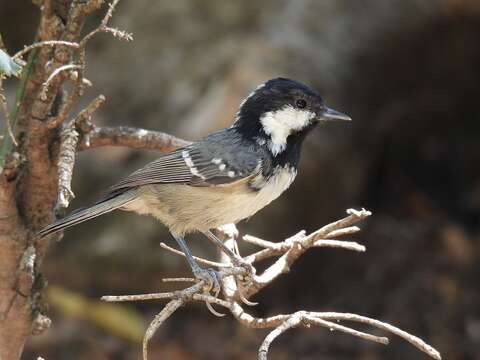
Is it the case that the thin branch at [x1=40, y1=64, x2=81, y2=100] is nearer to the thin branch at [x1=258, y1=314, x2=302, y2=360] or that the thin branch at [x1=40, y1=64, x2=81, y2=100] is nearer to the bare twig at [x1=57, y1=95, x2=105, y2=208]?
the bare twig at [x1=57, y1=95, x2=105, y2=208]

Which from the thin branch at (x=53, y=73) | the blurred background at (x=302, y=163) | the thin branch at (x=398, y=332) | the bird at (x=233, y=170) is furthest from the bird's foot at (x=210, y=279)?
the blurred background at (x=302, y=163)

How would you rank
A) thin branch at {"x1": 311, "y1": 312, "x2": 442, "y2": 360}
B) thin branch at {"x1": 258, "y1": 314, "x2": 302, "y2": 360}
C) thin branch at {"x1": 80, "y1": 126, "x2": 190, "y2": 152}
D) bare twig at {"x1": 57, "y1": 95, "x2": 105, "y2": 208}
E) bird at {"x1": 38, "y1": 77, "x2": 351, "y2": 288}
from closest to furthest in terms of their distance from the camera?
thin branch at {"x1": 311, "y1": 312, "x2": 442, "y2": 360} → thin branch at {"x1": 258, "y1": 314, "x2": 302, "y2": 360} → bare twig at {"x1": 57, "y1": 95, "x2": 105, "y2": 208} → thin branch at {"x1": 80, "y1": 126, "x2": 190, "y2": 152} → bird at {"x1": 38, "y1": 77, "x2": 351, "y2": 288}

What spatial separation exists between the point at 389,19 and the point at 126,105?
7.18ft

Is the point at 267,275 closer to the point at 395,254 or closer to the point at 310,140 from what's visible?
the point at 310,140

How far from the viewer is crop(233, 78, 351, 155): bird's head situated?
3.53m

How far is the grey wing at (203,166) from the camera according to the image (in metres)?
3.42

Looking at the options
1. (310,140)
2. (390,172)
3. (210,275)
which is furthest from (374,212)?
(210,275)

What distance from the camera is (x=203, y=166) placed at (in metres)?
3.53

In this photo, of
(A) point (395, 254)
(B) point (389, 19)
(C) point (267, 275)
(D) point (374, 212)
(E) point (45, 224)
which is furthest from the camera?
(D) point (374, 212)

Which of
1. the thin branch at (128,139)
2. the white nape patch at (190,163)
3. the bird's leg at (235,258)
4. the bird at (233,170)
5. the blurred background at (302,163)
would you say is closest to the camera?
the bird's leg at (235,258)

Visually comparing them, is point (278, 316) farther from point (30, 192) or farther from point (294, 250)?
point (30, 192)

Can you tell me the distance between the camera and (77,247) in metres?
5.59

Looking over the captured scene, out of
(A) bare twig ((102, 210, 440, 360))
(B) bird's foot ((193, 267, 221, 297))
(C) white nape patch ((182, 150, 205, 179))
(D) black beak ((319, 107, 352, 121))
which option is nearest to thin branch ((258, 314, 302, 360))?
(A) bare twig ((102, 210, 440, 360))

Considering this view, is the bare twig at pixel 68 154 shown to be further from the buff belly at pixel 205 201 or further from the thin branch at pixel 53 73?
the buff belly at pixel 205 201
